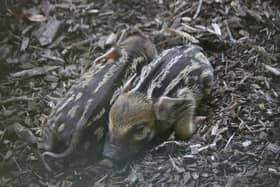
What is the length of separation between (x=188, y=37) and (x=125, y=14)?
1.32ft

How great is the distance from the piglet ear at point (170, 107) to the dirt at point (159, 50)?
10 centimetres

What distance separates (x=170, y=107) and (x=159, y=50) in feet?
1.83

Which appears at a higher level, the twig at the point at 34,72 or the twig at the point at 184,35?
the twig at the point at 184,35

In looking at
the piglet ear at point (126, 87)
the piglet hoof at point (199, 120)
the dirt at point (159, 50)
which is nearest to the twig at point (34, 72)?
the dirt at point (159, 50)

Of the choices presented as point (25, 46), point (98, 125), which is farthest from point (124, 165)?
point (25, 46)

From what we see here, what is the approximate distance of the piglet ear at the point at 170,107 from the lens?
282 centimetres

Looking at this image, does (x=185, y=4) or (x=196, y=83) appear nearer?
(x=196, y=83)

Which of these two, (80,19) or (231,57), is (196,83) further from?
(80,19)

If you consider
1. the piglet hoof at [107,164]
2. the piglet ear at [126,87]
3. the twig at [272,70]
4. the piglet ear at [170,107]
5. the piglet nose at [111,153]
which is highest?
the piglet ear at [126,87]

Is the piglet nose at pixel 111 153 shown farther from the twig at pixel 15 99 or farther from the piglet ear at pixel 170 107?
the twig at pixel 15 99

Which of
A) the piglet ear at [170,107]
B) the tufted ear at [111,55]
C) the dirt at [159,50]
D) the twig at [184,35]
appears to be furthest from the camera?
the twig at [184,35]

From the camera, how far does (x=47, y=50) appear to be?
128 inches

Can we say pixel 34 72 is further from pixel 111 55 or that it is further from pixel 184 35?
pixel 184 35

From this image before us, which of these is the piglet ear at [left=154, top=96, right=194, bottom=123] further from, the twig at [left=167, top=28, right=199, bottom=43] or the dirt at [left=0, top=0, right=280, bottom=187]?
the twig at [left=167, top=28, right=199, bottom=43]
